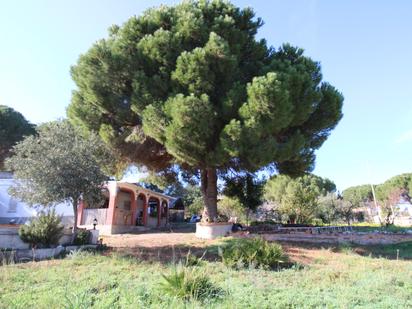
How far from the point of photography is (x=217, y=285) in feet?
17.9

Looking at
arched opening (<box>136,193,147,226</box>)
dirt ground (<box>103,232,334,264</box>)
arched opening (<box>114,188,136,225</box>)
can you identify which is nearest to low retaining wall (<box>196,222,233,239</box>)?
dirt ground (<box>103,232,334,264</box>)

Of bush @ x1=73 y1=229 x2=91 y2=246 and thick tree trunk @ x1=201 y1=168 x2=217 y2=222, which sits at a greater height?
thick tree trunk @ x1=201 y1=168 x2=217 y2=222

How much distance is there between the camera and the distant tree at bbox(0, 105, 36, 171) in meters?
28.1

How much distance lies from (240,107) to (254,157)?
1923mm

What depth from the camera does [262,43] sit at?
49.3 feet

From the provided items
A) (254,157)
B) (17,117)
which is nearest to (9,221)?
(17,117)

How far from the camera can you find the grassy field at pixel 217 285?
425cm

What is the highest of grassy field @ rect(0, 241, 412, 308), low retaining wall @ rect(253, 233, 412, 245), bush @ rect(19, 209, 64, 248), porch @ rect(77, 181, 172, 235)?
porch @ rect(77, 181, 172, 235)

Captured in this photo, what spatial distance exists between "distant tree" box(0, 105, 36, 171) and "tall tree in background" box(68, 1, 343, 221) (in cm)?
1756

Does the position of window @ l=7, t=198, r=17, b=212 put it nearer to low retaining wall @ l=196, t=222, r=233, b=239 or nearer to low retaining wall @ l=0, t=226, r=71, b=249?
low retaining wall @ l=0, t=226, r=71, b=249

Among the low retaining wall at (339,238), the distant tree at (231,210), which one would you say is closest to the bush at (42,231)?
the low retaining wall at (339,238)

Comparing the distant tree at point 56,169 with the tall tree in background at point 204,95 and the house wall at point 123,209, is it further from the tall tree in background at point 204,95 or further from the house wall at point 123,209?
the house wall at point 123,209

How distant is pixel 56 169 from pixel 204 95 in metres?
5.78

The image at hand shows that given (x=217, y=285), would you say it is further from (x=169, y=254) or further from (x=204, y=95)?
(x=204, y=95)
